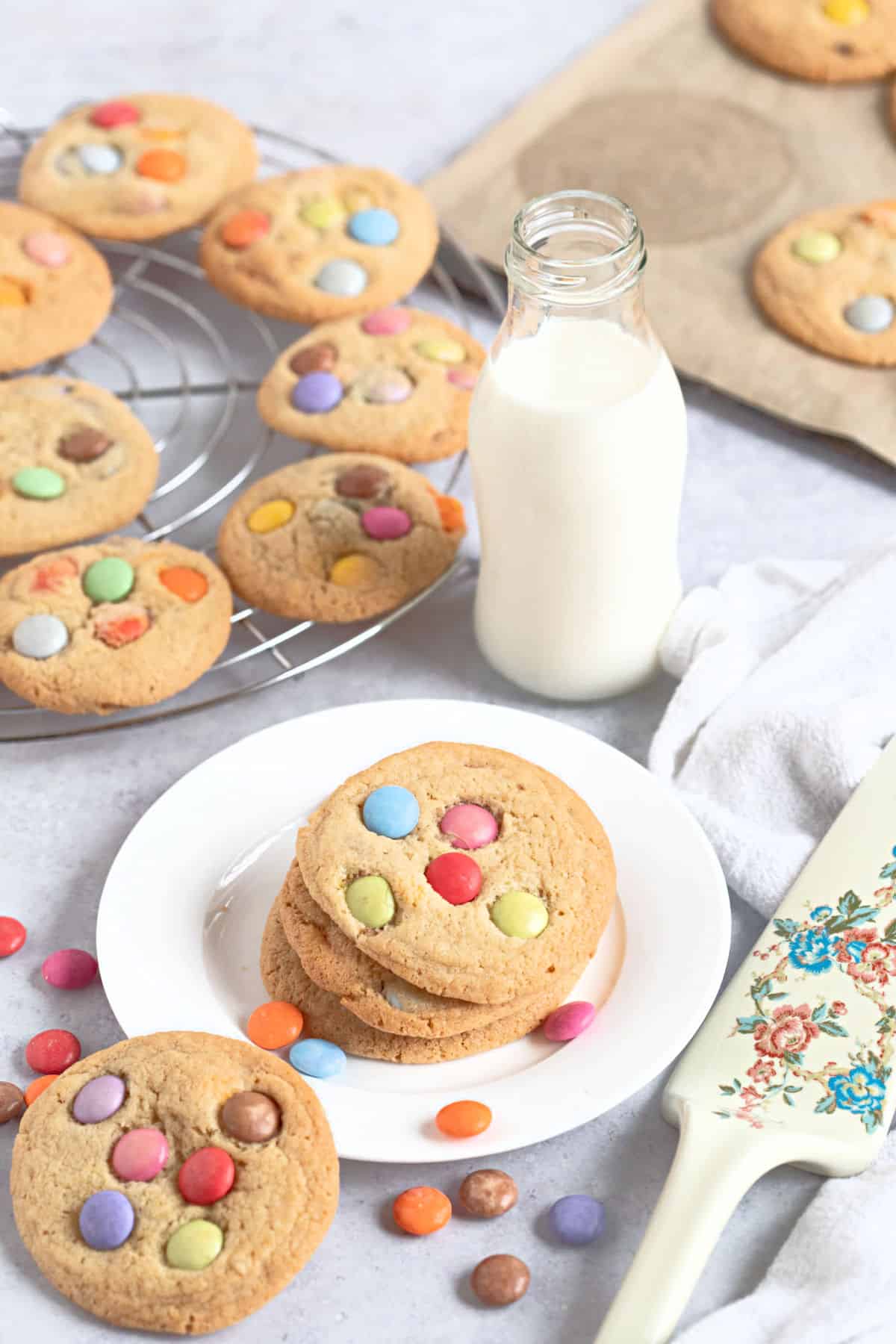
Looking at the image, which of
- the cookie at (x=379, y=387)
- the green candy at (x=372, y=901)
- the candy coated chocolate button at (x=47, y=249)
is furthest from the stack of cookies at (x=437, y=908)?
the candy coated chocolate button at (x=47, y=249)

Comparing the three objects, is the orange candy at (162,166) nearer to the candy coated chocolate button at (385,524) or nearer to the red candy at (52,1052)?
the candy coated chocolate button at (385,524)

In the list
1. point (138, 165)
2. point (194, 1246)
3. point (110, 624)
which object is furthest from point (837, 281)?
point (194, 1246)

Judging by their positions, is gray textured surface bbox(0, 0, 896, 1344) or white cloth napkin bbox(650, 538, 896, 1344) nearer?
gray textured surface bbox(0, 0, 896, 1344)

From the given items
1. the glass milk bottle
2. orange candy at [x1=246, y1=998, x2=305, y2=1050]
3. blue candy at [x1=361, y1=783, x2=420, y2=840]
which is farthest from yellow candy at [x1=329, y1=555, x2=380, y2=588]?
orange candy at [x1=246, y1=998, x2=305, y2=1050]

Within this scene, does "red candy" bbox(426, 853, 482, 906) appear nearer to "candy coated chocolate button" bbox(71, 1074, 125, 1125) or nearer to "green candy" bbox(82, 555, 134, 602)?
"candy coated chocolate button" bbox(71, 1074, 125, 1125)

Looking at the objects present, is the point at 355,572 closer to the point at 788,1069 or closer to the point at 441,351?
the point at 441,351

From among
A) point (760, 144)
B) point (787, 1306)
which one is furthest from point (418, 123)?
point (787, 1306)

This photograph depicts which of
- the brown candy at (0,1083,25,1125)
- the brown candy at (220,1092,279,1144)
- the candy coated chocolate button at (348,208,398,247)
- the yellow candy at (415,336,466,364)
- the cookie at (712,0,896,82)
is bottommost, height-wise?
the brown candy at (0,1083,25,1125)

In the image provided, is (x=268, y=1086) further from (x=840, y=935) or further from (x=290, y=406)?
(x=290, y=406)
